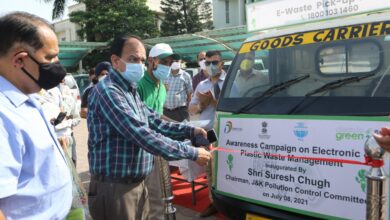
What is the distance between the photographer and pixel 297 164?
7.92 ft

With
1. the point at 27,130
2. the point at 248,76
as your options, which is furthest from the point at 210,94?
the point at 27,130

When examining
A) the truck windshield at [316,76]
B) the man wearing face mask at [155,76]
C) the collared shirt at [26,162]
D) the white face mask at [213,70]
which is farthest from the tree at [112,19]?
the collared shirt at [26,162]

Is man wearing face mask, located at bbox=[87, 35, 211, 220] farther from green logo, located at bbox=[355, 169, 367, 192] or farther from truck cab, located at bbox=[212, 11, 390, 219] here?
green logo, located at bbox=[355, 169, 367, 192]

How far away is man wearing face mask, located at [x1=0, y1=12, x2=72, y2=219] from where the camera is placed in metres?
1.32

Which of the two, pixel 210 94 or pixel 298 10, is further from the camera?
pixel 210 94

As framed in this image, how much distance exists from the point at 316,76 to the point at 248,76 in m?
0.58

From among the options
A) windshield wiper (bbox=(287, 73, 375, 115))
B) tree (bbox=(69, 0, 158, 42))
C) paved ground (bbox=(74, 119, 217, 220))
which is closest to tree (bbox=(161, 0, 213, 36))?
tree (bbox=(69, 0, 158, 42))

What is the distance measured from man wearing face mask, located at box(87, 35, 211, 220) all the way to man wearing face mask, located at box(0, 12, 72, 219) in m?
0.65

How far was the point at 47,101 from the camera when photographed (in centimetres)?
402

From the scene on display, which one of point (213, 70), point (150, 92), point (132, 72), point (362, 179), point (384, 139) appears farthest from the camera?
point (213, 70)

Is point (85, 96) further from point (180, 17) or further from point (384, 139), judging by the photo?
point (180, 17)

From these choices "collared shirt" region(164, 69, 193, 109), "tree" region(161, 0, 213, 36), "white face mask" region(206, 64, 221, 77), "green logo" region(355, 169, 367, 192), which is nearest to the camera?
"green logo" region(355, 169, 367, 192)

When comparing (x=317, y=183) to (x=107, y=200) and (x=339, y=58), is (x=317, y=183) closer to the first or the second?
(x=339, y=58)

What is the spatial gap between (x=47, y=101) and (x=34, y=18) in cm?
268
